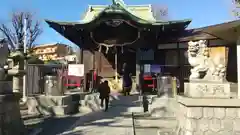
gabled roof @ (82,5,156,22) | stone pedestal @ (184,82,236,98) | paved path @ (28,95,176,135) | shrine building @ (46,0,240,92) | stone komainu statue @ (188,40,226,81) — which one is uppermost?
gabled roof @ (82,5,156,22)

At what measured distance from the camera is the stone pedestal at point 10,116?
7.40 meters

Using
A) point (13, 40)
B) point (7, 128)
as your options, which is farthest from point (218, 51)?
point (13, 40)

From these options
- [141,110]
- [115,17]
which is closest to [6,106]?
[141,110]

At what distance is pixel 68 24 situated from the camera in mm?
16953

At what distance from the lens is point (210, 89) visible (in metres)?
7.16

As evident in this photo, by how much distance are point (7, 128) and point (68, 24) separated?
33.4 feet

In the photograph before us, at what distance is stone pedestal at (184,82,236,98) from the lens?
7102 mm

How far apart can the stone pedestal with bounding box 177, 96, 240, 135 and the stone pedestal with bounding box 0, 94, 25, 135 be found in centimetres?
459

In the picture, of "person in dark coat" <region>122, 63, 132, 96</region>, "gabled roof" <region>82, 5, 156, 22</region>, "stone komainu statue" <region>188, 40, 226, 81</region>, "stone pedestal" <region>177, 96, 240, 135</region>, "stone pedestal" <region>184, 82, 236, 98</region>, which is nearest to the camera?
"stone pedestal" <region>177, 96, 240, 135</region>

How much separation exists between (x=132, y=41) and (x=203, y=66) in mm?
10993

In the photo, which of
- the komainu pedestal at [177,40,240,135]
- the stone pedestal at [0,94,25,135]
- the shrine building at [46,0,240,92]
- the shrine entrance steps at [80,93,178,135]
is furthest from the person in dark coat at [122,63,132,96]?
the komainu pedestal at [177,40,240,135]

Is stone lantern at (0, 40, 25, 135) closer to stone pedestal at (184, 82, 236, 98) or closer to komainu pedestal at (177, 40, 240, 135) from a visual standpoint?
komainu pedestal at (177, 40, 240, 135)

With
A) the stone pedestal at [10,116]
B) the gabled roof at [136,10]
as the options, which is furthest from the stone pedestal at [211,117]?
the gabled roof at [136,10]

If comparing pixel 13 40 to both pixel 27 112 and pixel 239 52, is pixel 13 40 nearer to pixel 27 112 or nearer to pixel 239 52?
pixel 27 112
